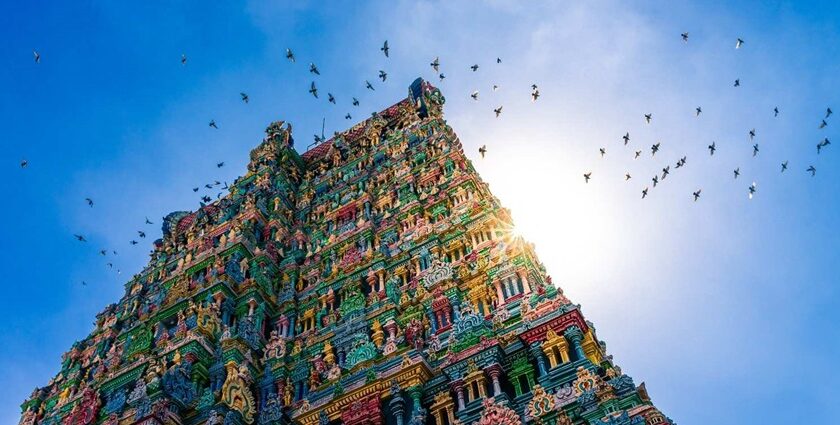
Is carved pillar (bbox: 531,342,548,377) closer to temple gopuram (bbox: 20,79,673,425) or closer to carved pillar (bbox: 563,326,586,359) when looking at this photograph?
temple gopuram (bbox: 20,79,673,425)

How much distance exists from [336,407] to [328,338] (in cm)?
355

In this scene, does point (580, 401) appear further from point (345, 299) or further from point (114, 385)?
point (114, 385)

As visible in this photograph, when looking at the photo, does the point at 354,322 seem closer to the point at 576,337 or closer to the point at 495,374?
the point at 495,374

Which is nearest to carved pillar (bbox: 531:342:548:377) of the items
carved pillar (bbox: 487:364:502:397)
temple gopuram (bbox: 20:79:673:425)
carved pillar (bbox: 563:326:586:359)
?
temple gopuram (bbox: 20:79:673:425)

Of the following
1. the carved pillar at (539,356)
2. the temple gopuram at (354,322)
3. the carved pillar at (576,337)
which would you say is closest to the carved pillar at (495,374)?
the temple gopuram at (354,322)

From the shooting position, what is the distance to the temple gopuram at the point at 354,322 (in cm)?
1560

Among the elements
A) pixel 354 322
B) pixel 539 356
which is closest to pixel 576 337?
pixel 539 356

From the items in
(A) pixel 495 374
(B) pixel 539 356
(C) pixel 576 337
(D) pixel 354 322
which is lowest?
(A) pixel 495 374

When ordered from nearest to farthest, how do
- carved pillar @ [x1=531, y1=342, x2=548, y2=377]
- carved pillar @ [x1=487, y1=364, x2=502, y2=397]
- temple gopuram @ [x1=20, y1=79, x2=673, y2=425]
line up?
carved pillar @ [x1=531, y1=342, x2=548, y2=377]
carved pillar @ [x1=487, y1=364, x2=502, y2=397]
temple gopuram @ [x1=20, y1=79, x2=673, y2=425]

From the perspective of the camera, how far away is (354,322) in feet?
66.2

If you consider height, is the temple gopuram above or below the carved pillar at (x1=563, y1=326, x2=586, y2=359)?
above

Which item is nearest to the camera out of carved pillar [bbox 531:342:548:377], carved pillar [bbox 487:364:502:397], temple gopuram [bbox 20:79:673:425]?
carved pillar [bbox 531:342:548:377]

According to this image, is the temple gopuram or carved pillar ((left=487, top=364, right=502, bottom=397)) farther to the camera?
the temple gopuram

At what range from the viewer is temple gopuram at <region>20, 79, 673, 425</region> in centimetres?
1560
